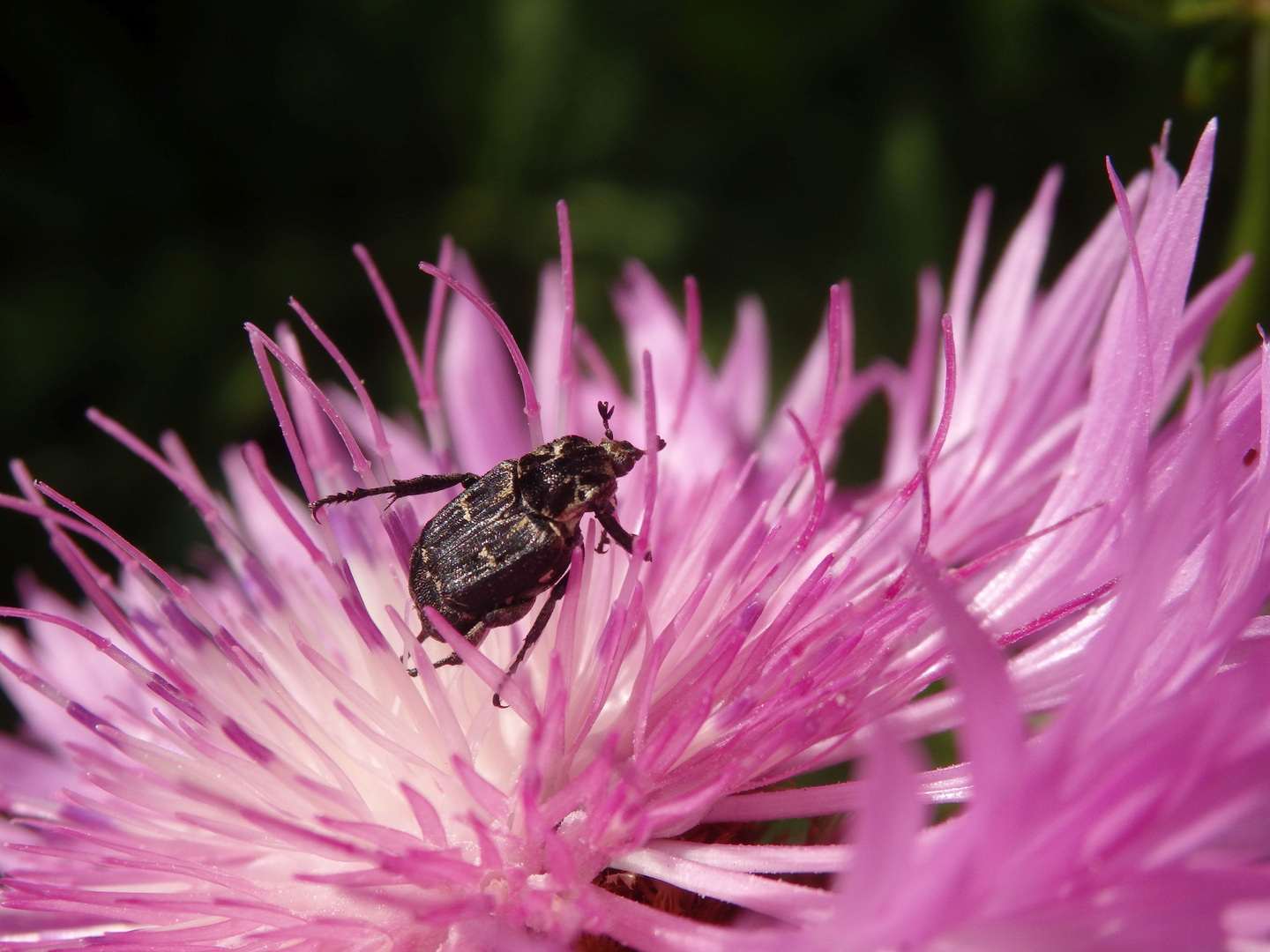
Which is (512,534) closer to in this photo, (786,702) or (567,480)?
(567,480)

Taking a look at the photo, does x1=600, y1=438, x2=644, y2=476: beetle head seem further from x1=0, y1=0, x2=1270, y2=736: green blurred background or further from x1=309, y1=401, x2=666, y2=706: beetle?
x1=0, y1=0, x2=1270, y2=736: green blurred background

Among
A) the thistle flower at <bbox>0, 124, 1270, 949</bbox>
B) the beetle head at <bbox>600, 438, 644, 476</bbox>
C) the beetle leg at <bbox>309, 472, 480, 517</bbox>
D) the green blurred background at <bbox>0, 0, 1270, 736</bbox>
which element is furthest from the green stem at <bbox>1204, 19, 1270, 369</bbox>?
the beetle leg at <bbox>309, 472, 480, 517</bbox>

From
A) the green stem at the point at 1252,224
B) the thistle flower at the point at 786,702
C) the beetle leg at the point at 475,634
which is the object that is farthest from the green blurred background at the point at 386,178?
the beetle leg at the point at 475,634

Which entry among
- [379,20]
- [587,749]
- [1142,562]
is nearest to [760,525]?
[587,749]

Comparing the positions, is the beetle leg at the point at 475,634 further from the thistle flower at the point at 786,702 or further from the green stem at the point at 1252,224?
the green stem at the point at 1252,224

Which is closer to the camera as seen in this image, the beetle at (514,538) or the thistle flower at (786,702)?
the thistle flower at (786,702)

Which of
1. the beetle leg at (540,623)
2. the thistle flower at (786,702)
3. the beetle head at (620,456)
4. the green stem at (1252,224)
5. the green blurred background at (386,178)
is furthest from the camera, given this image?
the green blurred background at (386,178)

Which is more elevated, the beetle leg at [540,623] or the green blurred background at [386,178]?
the green blurred background at [386,178]

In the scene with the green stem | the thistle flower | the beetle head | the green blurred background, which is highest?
the green blurred background
